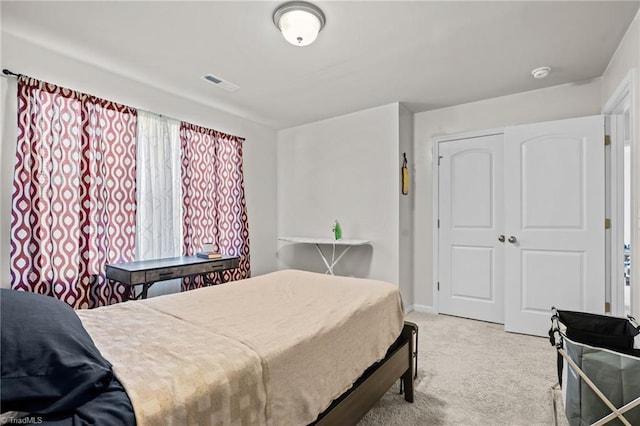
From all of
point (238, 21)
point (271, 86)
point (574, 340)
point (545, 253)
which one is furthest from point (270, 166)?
point (574, 340)

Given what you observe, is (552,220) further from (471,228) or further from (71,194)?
(71,194)

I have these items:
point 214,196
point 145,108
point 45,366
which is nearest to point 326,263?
point 214,196

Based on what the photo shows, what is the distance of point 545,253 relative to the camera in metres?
3.20

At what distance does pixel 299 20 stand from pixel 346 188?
7.75 feet

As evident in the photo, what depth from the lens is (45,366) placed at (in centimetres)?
80

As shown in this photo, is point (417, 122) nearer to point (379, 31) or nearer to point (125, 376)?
point (379, 31)

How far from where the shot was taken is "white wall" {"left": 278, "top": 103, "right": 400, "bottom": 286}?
380 cm

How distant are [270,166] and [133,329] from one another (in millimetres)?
3638

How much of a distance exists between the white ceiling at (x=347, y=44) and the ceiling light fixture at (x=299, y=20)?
57 millimetres

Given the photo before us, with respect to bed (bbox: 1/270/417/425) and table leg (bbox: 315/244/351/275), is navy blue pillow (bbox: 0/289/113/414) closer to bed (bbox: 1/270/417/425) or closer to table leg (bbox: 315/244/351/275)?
bed (bbox: 1/270/417/425)

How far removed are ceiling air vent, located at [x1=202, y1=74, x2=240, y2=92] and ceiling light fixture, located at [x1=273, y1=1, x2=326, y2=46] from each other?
1.17 m

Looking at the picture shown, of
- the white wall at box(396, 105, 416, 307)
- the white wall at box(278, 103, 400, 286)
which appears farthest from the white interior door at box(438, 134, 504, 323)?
the white wall at box(278, 103, 400, 286)

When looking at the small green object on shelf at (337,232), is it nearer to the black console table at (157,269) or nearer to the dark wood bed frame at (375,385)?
the black console table at (157,269)

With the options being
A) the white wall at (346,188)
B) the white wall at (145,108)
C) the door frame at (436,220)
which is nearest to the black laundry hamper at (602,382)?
the white wall at (346,188)
